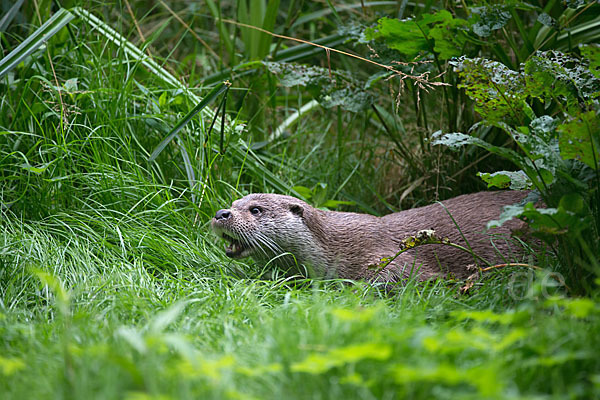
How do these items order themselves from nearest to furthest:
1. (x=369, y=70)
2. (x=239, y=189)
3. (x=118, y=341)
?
(x=118, y=341)
(x=239, y=189)
(x=369, y=70)

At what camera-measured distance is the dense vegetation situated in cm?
170

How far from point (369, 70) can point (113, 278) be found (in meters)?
4.05

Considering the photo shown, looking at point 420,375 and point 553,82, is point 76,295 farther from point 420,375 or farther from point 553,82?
point 553,82

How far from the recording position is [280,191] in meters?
4.29

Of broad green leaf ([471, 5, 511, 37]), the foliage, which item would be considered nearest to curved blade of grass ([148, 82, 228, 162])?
the foliage

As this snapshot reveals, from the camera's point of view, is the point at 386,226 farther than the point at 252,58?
No

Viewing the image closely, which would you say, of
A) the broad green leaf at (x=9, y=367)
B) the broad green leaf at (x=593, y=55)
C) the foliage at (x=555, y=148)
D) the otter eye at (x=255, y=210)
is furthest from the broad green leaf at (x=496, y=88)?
the broad green leaf at (x=9, y=367)

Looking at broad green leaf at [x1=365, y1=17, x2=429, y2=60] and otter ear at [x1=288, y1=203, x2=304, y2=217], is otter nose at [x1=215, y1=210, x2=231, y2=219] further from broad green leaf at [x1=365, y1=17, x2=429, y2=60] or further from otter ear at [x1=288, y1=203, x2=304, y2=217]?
broad green leaf at [x1=365, y1=17, x2=429, y2=60]

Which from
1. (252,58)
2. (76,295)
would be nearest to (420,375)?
(76,295)

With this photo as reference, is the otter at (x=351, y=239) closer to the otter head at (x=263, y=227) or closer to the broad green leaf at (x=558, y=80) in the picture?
the otter head at (x=263, y=227)

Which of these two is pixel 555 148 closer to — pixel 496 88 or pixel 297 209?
pixel 496 88

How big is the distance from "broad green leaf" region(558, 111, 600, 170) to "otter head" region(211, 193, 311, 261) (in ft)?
4.99

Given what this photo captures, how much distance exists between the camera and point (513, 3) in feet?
11.5

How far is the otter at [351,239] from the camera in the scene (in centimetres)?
343
